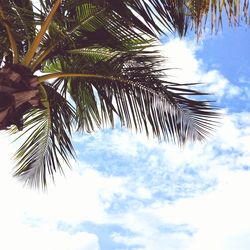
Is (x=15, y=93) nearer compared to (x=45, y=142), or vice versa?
(x=15, y=93)

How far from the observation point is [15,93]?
4258 mm

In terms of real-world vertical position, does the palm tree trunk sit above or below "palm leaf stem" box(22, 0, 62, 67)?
below

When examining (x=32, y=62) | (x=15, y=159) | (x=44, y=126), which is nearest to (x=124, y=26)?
(x=32, y=62)

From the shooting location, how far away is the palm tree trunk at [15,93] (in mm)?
4258

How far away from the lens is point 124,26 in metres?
5.23

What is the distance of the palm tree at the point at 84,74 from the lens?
15.5ft

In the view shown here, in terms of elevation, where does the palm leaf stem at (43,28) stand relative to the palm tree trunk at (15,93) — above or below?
above

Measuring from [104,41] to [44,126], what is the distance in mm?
1589

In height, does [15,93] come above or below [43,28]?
below

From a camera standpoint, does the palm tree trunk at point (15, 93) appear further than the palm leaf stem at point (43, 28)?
No

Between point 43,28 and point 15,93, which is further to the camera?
point 43,28

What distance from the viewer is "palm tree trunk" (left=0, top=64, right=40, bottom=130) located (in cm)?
426

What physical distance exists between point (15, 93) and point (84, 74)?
125cm

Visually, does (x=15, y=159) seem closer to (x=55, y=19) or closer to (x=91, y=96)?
(x=91, y=96)
